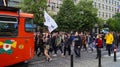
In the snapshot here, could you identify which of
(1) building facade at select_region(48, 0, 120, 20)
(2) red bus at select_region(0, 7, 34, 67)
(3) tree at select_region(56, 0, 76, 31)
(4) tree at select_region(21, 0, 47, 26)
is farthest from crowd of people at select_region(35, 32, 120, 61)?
(1) building facade at select_region(48, 0, 120, 20)

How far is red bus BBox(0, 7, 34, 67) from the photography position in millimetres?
13508

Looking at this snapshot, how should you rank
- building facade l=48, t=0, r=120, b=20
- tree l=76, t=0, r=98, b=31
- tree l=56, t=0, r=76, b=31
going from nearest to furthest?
1. tree l=56, t=0, r=76, b=31
2. tree l=76, t=0, r=98, b=31
3. building facade l=48, t=0, r=120, b=20

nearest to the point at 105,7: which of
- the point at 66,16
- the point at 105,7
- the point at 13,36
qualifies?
the point at 105,7

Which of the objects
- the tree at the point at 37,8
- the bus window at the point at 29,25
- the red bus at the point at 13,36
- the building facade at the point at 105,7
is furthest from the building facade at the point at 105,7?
the red bus at the point at 13,36

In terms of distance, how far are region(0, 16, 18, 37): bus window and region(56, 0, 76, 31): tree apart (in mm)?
40842

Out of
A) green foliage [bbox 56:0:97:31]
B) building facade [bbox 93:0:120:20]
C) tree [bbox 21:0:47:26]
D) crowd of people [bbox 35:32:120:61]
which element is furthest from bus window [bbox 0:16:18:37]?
building facade [bbox 93:0:120:20]

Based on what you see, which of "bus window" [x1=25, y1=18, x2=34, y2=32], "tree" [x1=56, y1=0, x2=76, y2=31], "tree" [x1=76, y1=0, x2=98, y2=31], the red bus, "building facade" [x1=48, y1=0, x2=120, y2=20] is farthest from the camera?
"building facade" [x1=48, y1=0, x2=120, y2=20]

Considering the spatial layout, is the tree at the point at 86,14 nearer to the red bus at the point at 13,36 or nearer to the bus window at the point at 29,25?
the bus window at the point at 29,25

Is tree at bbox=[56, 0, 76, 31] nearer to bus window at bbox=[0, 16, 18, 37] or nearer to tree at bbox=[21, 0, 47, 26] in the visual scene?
tree at bbox=[21, 0, 47, 26]

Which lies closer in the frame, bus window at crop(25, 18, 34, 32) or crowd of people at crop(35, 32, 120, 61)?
bus window at crop(25, 18, 34, 32)

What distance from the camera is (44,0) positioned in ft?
147

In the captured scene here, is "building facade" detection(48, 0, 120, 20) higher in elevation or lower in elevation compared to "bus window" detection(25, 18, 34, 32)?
lower

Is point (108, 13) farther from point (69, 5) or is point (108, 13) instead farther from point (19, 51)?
point (19, 51)

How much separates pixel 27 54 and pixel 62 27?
40.1m
